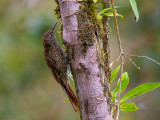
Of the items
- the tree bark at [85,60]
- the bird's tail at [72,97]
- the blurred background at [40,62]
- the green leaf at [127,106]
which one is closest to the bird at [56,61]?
the bird's tail at [72,97]

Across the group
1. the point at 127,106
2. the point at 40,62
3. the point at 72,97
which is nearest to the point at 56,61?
the point at 72,97

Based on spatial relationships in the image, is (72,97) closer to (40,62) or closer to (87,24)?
(87,24)

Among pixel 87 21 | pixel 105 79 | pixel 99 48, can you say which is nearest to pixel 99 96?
pixel 105 79

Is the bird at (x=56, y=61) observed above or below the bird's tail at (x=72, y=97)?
above

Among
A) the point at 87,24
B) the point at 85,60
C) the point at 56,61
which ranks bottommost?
the point at 56,61

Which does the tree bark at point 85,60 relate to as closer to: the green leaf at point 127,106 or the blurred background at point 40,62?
the green leaf at point 127,106
